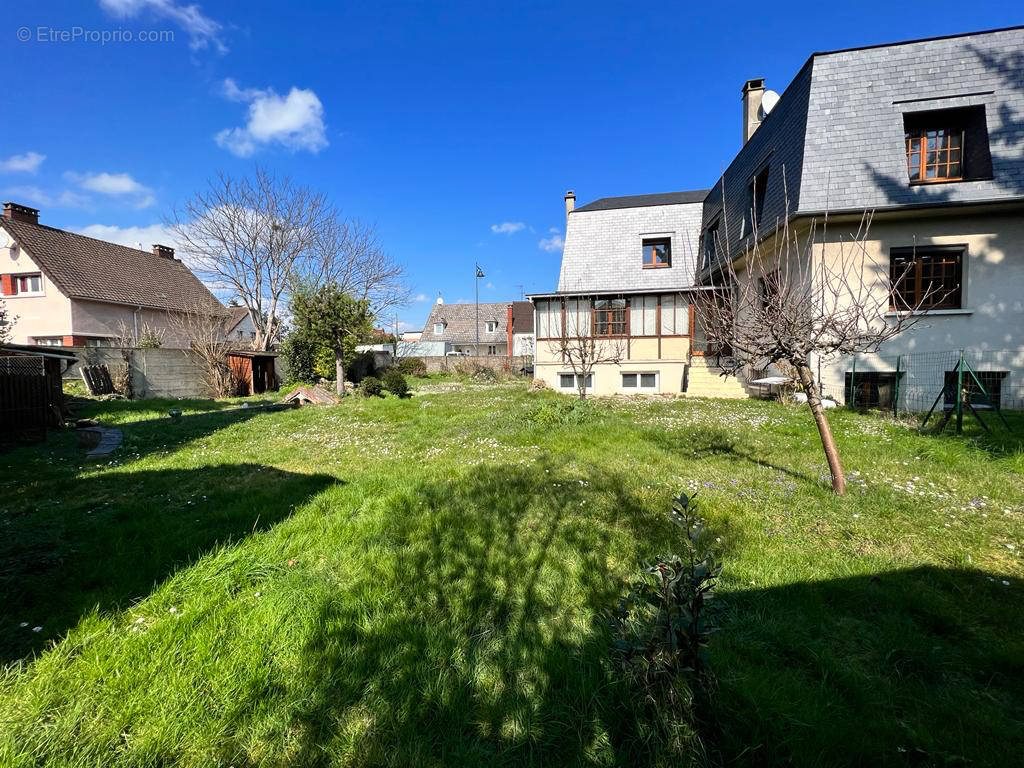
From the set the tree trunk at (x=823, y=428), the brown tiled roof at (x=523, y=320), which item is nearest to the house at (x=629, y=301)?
the tree trunk at (x=823, y=428)

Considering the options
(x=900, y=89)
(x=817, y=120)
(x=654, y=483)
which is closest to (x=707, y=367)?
(x=817, y=120)

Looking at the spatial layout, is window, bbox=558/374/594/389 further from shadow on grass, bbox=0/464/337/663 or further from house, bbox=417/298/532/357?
house, bbox=417/298/532/357

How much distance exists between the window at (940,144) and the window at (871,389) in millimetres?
5113

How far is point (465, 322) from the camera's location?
52.6 metres

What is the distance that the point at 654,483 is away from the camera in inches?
212

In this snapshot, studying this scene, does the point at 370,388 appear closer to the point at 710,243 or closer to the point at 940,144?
the point at 710,243

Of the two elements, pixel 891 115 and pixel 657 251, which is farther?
pixel 657 251

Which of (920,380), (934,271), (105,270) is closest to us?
(920,380)

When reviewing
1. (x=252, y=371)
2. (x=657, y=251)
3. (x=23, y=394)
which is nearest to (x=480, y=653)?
(x=23, y=394)

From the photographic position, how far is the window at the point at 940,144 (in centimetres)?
1074

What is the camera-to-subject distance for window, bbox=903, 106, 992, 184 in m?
10.7

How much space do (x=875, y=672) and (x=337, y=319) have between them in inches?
695

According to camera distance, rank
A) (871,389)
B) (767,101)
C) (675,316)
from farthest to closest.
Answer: (675,316) → (767,101) → (871,389)

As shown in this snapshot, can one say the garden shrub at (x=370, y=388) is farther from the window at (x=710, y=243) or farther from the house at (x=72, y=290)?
the window at (x=710, y=243)
